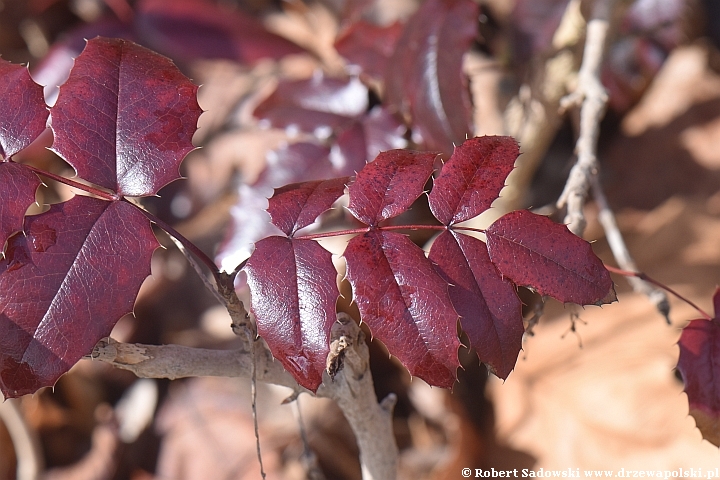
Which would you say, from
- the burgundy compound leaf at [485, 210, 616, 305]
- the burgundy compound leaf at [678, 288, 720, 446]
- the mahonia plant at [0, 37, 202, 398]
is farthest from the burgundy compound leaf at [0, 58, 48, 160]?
the burgundy compound leaf at [678, 288, 720, 446]

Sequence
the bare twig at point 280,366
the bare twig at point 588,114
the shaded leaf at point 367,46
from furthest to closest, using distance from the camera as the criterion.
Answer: the shaded leaf at point 367,46, the bare twig at point 588,114, the bare twig at point 280,366

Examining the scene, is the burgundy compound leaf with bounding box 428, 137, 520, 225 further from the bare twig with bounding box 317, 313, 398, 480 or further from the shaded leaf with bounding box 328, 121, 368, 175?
the shaded leaf with bounding box 328, 121, 368, 175

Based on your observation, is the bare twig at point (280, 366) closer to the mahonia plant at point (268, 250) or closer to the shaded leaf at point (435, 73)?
the mahonia plant at point (268, 250)

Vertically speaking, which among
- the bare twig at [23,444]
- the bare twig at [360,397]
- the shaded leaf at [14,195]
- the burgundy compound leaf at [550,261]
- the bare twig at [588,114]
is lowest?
the bare twig at [23,444]

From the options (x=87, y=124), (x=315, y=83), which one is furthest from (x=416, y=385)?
(x=87, y=124)

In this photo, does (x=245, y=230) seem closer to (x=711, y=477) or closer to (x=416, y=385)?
(x=416, y=385)

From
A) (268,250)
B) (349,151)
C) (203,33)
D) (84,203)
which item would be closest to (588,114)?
(349,151)

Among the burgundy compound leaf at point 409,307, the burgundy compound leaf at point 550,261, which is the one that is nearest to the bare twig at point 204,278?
the burgundy compound leaf at point 409,307
